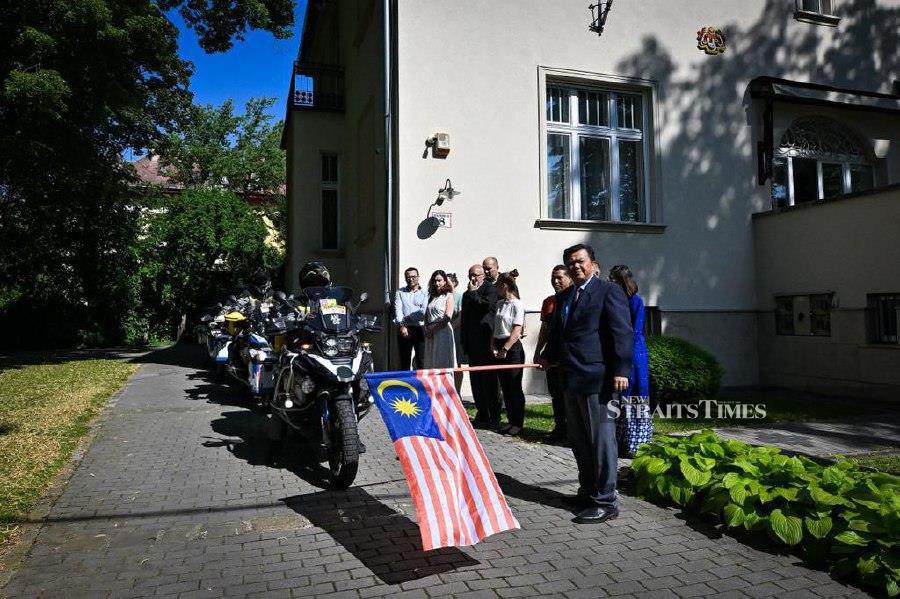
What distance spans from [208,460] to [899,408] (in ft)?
29.7

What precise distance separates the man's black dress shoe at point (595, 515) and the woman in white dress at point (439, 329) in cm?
360

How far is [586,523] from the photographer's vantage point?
4.35 m

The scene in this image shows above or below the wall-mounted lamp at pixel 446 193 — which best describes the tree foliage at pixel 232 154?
above

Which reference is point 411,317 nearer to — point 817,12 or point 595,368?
point 595,368

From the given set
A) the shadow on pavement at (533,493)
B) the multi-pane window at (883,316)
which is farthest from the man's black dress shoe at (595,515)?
the multi-pane window at (883,316)

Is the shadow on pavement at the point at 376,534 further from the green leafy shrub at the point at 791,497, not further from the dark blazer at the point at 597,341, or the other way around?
the green leafy shrub at the point at 791,497

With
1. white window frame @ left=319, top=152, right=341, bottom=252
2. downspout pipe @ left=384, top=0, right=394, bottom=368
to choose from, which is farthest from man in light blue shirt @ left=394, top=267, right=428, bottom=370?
white window frame @ left=319, top=152, right=341, bottom=252

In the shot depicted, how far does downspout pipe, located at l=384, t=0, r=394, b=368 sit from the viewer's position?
1046 cm

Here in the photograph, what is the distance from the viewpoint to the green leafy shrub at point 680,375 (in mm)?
8094

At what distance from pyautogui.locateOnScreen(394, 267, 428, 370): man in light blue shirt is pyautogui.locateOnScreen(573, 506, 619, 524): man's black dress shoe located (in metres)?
4.51


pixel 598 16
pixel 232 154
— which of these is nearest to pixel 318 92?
pixel 598 16

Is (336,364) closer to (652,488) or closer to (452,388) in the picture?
(452,388)

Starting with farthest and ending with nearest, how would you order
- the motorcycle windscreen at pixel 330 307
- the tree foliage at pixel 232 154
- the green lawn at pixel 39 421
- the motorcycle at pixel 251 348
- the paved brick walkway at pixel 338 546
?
the tree foliage at pixel 232 154, the motorcycle at pixel 251 348, the motorcycle windscreen at pixel 330 307, the green lawn at pixel 39 421, the paved brick walkway at pixel 338 546

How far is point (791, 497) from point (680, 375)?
4.29m
